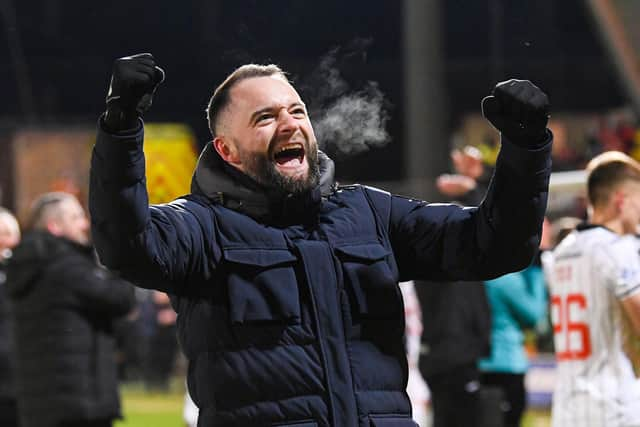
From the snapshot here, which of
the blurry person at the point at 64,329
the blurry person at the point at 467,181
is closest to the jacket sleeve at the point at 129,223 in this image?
the blurry person at the point at 64,329

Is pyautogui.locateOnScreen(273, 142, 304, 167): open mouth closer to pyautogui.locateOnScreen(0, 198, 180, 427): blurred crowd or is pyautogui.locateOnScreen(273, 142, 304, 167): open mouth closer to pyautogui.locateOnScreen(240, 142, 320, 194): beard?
pyautogui.locateOnScreen(240, 142, 320, 194): beard

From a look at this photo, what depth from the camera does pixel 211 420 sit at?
339 cm

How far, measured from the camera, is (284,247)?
3.47m

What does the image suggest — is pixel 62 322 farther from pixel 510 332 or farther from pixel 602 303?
pixel 602 303

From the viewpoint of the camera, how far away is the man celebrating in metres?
3.25

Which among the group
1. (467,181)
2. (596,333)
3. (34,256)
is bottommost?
(34,256)

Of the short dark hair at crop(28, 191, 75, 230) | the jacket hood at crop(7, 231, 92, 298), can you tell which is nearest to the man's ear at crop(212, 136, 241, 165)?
the jacket hood at crop(7, 231, 92, 298)

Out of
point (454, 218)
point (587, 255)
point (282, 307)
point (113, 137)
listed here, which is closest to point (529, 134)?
point (454, 218)

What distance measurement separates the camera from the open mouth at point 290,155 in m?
3.49

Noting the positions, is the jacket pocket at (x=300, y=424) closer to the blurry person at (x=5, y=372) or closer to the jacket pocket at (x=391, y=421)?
the jacket pocket at (x=391, y=421)

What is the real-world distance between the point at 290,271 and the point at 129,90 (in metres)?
0.63

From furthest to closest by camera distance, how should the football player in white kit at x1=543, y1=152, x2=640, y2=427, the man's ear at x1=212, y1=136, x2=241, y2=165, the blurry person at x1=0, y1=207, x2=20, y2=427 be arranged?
the blurry person at x1=0, y1=207, x2=20, y2=427 < the football player in white kit at x1=543, y1=152, x2=640, y2=427 < the man's ear at x1=212, y1=136, x2=241, y2=165

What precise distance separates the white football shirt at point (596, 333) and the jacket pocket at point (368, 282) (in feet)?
7.27

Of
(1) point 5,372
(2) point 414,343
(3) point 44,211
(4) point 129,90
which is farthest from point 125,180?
(2) point 414,343
